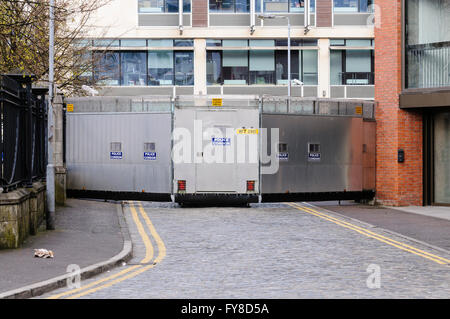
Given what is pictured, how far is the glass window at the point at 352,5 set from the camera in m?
40.2

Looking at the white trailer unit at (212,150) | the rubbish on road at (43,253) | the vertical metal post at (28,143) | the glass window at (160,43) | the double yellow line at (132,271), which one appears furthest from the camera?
the glass window at (160,43)

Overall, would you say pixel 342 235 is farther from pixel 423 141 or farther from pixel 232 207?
pixel 423 141

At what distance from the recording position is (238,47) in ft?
131

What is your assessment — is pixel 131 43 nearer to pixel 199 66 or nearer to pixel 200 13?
pixel 199 66

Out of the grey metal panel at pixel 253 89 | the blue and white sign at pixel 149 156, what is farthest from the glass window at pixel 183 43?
the blue and white sign at pixel 149 156

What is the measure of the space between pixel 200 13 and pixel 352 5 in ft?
27.5

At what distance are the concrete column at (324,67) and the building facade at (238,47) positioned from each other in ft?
0.18

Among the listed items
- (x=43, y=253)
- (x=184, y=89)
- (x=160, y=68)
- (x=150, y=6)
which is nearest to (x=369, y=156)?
(x=43, y=253)

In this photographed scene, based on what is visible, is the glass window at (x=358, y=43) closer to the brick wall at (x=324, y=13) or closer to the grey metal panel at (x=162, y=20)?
the brick wall at (x=324, y=13)

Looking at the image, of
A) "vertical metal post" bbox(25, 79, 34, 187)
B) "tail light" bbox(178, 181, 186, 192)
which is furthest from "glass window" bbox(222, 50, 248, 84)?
"vertical metal post" bbox(25, 79, 34, 187)
